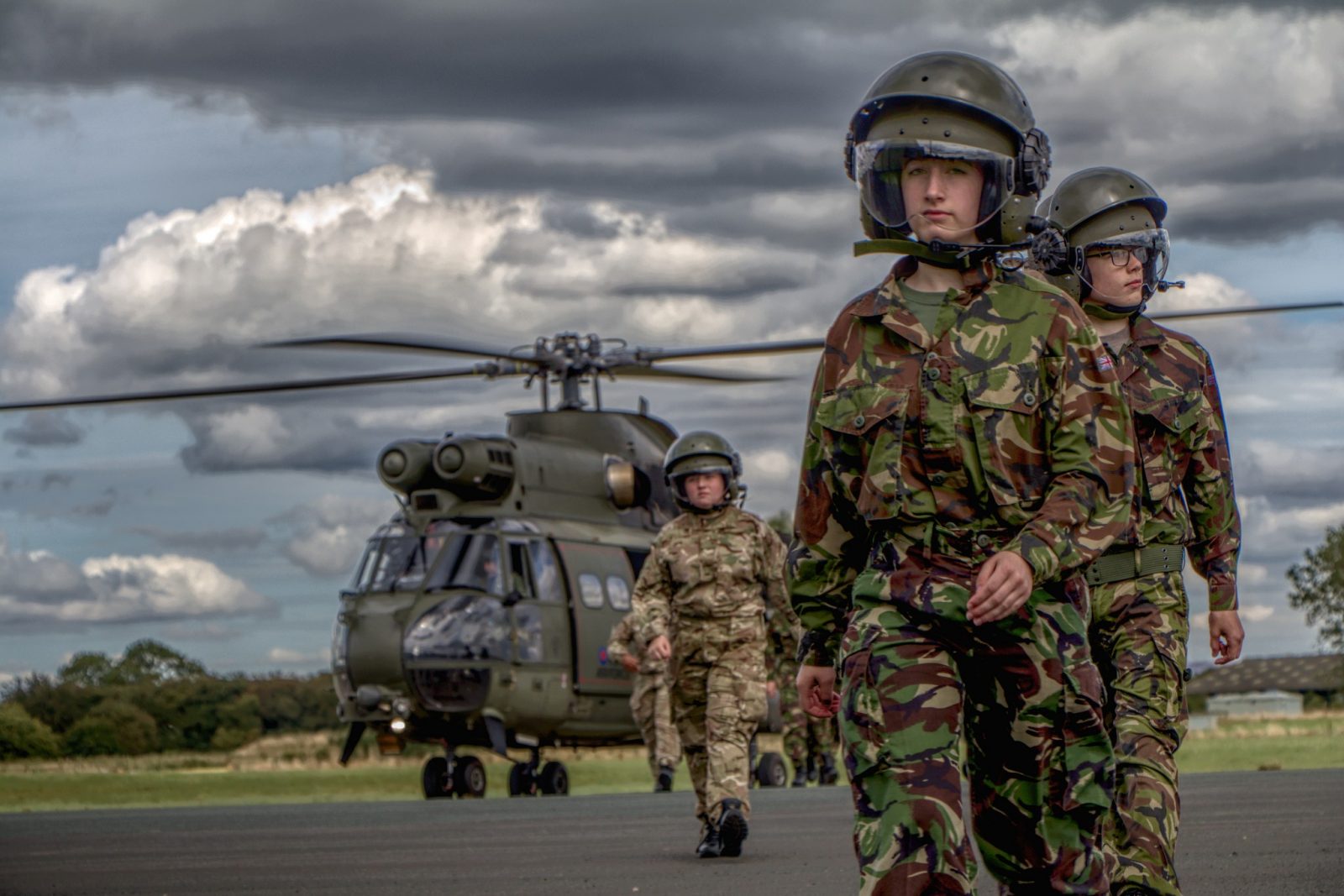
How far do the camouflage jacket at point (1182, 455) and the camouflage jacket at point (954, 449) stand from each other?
2156 mm

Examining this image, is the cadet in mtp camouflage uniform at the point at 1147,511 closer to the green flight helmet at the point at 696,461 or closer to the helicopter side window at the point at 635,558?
the green flight helmet at the point at 696,461

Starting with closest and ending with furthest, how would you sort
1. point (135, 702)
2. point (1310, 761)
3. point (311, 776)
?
1. point (1310, 761)
2. point (135, 702)
3. point (311, 776)

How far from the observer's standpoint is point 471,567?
22.7 m

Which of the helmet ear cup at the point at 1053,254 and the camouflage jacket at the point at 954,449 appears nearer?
the camouflage jacket at the point at 954,449

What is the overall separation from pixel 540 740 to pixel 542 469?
9.91 feet

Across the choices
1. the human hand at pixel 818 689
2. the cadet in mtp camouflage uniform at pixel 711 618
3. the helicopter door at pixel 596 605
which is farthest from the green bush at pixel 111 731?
the human hand at pixel 818 689

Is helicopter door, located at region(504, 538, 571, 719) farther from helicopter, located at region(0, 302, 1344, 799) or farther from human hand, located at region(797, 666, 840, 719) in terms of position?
human hand, located at region(797, 666, 840, 719)

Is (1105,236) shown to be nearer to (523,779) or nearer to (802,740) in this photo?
(802,740)

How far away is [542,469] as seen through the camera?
23984mm

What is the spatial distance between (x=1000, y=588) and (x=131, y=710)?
944 inches

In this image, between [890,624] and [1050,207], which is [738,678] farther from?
[890,624]

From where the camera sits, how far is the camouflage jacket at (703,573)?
10.8m

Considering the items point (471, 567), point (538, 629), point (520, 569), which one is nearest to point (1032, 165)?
point (471, 567)

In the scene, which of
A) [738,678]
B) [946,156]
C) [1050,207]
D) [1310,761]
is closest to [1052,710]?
[946,156]
